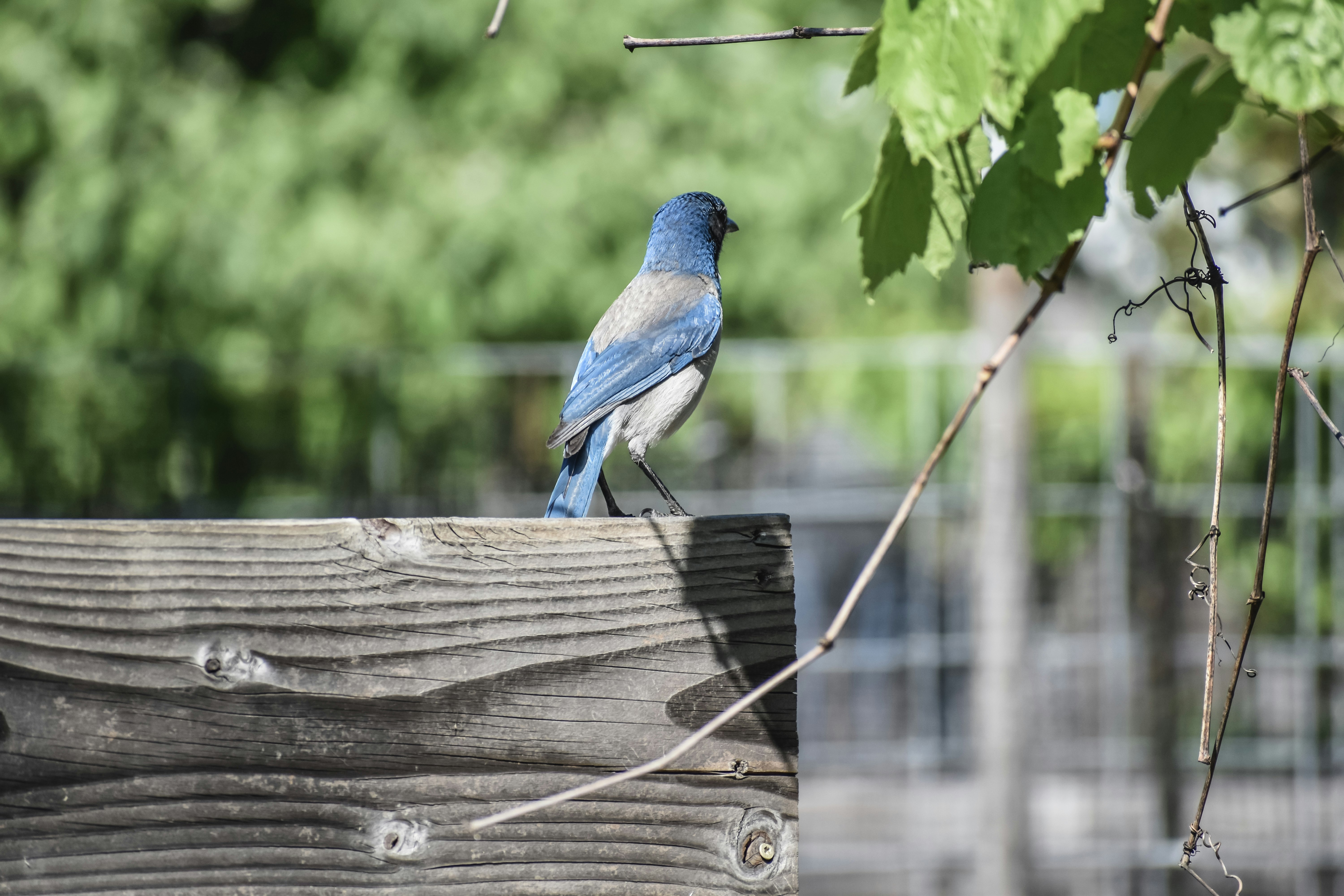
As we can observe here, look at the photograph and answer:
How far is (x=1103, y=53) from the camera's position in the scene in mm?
Result: 1225

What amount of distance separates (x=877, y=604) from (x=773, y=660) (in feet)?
26.3

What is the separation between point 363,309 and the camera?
34.8 ft

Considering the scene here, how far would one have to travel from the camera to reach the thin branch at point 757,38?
4.50 feet

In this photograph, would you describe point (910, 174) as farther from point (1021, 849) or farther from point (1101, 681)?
point (1101, 681)

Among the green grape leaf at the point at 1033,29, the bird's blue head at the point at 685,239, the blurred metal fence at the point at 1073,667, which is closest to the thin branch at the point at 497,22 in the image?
the green grape leaf at the point at 1033,29

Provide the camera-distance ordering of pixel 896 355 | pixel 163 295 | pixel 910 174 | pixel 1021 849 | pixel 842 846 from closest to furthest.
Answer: pixel 910 174 → pixel 1021 849 → pixel 842 846 → pixel 896 355 → pixel 163 295

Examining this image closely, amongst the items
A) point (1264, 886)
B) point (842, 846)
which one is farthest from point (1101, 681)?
point (842, 846)

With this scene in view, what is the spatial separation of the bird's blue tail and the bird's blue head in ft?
3.31

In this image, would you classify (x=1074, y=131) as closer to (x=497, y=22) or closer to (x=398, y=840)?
(x=497, y=22)

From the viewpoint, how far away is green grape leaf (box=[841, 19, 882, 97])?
1.24m

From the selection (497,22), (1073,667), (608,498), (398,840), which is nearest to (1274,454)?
(497,22)

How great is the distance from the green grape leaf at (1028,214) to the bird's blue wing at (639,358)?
1768 millimetres

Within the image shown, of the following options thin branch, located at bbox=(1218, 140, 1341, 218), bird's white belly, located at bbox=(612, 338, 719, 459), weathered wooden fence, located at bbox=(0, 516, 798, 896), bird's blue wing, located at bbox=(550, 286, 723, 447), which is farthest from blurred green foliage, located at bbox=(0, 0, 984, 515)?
weathered wooden fence, located at bbox=(0, 516, 798, 896)

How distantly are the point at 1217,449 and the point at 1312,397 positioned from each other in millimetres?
154
